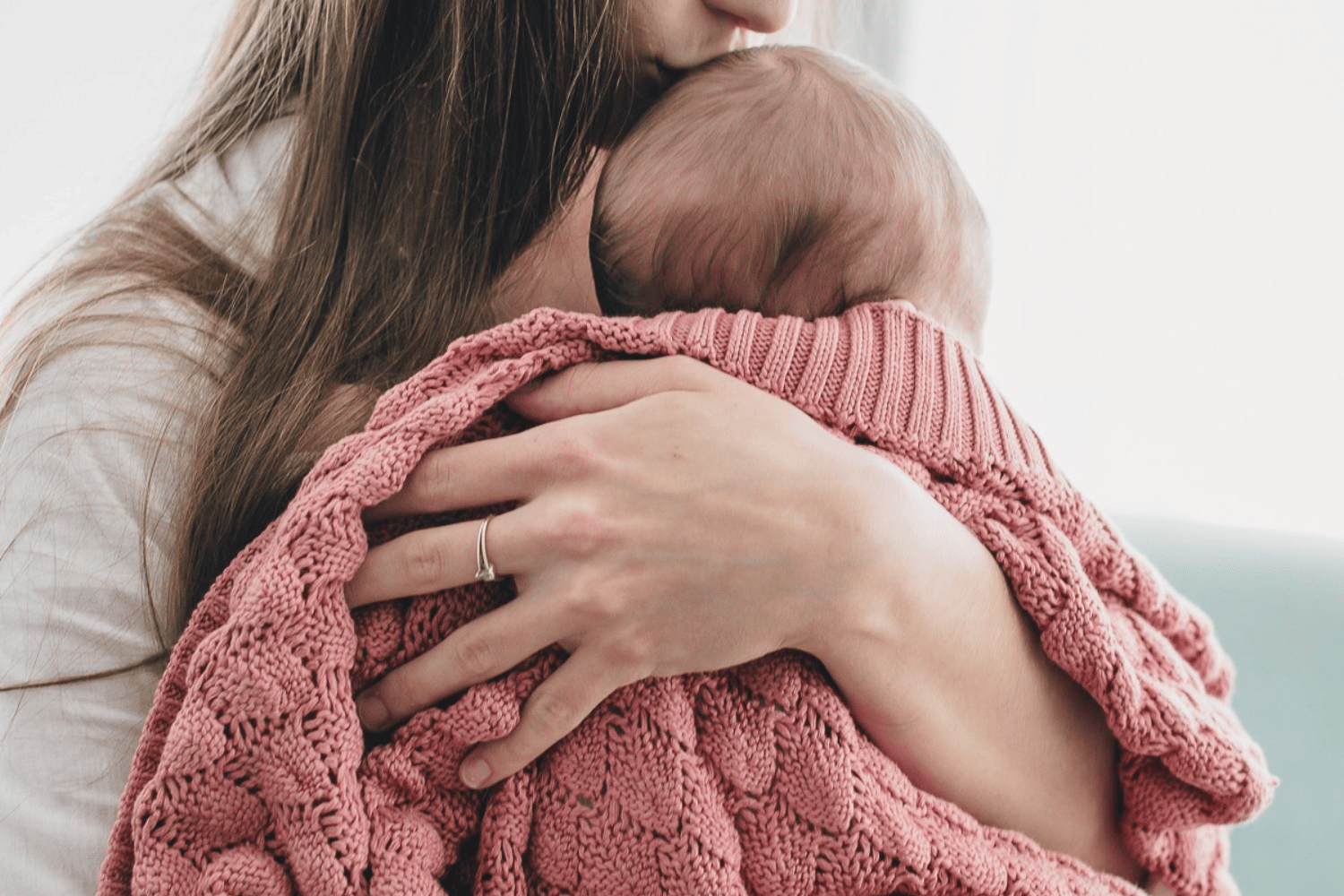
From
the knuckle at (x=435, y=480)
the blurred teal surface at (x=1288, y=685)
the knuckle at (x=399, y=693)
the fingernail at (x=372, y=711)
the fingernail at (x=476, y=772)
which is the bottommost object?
the blurred teal surface at (x=1288, y=685)

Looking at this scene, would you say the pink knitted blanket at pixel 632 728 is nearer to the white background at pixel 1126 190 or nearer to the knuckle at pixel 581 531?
the knuckle at pixel 581 531

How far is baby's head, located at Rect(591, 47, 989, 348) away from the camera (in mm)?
796

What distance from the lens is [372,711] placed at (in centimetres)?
64

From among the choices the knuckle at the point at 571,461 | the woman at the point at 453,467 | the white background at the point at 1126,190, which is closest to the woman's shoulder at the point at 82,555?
the woman at the point at 453,467

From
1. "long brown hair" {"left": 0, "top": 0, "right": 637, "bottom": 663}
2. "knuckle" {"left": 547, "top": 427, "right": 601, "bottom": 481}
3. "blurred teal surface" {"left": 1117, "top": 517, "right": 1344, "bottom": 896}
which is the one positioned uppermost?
"long brown hair" {"left": 0, "top": 0, "right": 637, "bottom": 663}

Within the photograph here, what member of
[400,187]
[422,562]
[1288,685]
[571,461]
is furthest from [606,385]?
[1288,685]

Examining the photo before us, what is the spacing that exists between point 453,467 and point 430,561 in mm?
64

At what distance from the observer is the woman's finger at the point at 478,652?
24.4 inches

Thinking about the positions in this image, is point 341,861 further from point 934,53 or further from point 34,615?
point 934,53

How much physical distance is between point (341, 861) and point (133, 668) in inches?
9.7

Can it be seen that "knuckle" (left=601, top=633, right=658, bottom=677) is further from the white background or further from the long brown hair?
the white background

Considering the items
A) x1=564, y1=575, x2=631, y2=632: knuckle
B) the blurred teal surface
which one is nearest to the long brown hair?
x1=564, y1=575, x2=631, y2=632: knuckle

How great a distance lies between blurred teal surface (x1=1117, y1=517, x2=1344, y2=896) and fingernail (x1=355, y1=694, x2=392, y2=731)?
3.45ft

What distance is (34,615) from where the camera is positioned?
2.26ft
